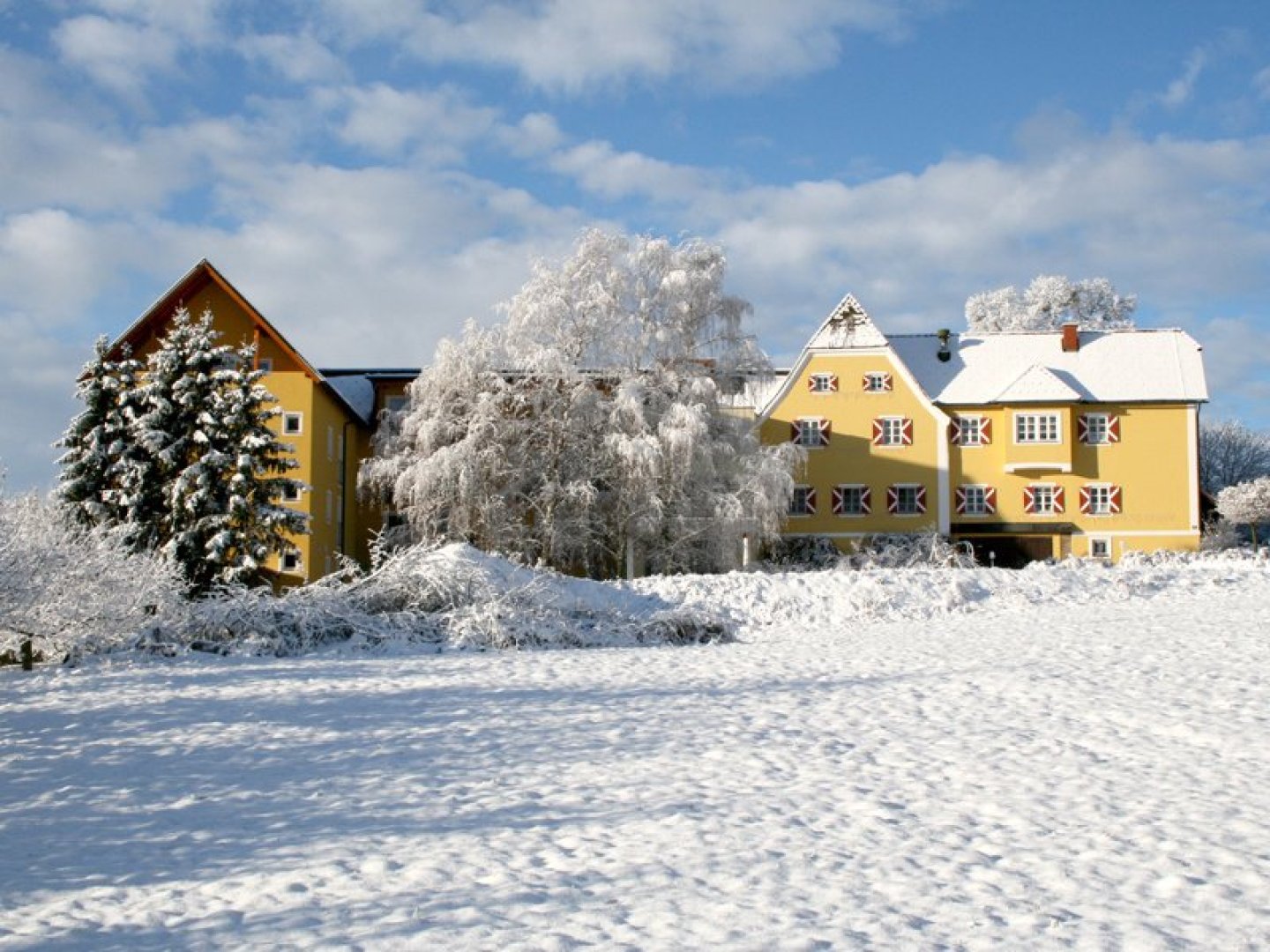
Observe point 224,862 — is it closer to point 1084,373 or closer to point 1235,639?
point 1235,639

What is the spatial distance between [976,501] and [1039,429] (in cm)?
309

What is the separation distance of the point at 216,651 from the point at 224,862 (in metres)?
11.4

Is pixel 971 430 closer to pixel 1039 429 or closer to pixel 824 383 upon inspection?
pixel 1039 429

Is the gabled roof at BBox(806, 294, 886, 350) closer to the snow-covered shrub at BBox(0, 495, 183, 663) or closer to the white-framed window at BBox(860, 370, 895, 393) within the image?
the white-framed window at BBox(860, 370, 895, 393)

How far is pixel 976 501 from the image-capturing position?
132ft

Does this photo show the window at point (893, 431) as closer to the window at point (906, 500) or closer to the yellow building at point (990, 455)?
the yellow building at point (990, 455)

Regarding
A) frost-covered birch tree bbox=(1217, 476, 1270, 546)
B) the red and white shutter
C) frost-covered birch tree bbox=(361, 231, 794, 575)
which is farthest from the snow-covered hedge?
frost-covered birch tree bbox=(1217, 476, 1270, 546)

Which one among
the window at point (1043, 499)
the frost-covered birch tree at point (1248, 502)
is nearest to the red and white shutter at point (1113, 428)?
the window at point (1043, 499)

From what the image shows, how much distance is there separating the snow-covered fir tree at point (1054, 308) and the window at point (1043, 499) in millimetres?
16199

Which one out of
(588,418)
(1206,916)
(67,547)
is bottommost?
(1206,916)

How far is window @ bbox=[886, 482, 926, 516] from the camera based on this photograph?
39.8 metres

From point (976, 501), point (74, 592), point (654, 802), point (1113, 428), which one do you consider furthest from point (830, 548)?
point (654, 802)

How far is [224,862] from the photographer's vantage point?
23.4 ft

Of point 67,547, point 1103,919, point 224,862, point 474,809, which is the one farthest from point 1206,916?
point 67,547
